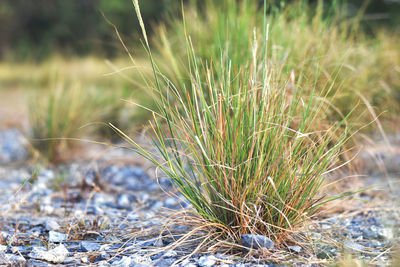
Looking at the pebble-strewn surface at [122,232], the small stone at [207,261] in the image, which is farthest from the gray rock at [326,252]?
the small stone at [207,261]

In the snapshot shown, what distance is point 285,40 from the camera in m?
2.80

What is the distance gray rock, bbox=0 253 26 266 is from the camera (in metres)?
1.53

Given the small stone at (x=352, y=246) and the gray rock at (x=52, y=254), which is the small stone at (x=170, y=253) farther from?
the small stone at (x=352, y=246)

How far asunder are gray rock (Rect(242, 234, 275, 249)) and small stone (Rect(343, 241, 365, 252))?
32 cm

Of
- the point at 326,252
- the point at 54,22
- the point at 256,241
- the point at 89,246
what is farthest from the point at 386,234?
the point at 54,22

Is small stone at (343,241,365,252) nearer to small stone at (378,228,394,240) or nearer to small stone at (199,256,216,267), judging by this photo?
small stone at (378,228,394,240)

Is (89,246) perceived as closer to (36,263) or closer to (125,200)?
(36,263)

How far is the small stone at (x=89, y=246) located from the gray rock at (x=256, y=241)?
0.59 meters

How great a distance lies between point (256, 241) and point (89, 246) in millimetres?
670

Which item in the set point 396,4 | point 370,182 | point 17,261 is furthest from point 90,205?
point 396,4

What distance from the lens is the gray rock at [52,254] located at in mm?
1581

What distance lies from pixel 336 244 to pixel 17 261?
122cm

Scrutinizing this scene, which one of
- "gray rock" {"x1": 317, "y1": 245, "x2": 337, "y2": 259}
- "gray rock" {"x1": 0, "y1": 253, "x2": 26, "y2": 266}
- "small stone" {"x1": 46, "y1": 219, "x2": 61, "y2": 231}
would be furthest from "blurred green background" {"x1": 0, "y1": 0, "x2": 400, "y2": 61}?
"gray rock" {"x1": 317, "y1": 245, "x2": 337, "y2": 259}

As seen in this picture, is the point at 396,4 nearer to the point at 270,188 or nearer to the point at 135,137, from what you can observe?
the point at 135,137
